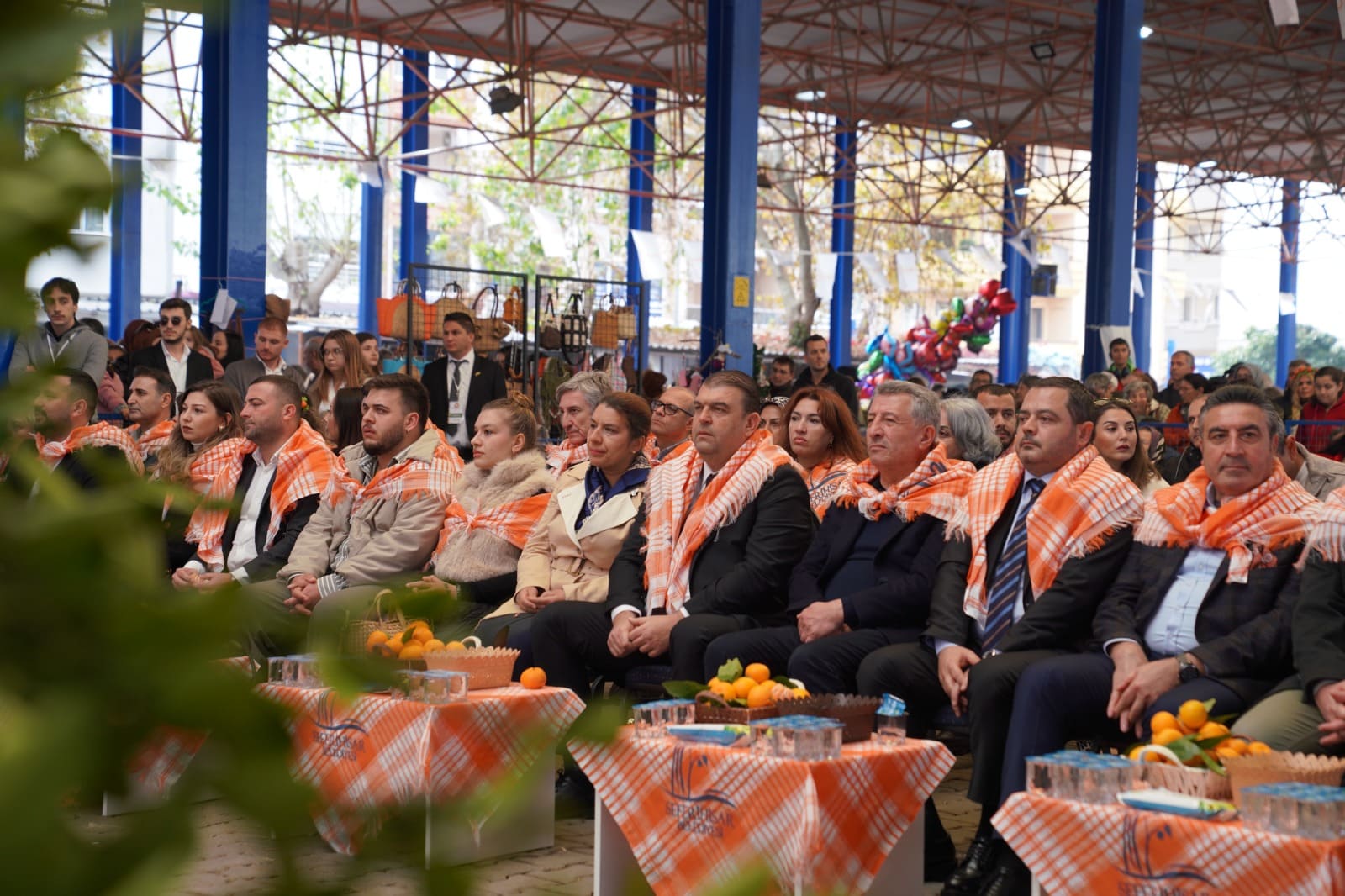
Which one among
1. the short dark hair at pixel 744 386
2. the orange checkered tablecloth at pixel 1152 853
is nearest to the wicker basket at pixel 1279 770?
the orange checkered tablecloth at pixel 1152 853

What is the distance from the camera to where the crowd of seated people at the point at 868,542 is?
12.3 ft

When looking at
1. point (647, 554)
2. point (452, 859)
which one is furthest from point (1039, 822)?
point (452, 859)

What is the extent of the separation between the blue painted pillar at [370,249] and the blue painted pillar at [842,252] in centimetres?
733

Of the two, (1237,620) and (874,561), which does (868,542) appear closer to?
(874,561)

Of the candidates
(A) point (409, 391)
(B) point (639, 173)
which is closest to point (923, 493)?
(A) point (409, 391)

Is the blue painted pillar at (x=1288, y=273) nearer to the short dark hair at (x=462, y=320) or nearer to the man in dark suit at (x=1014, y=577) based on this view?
the short dark hair at (x=462, y=320)

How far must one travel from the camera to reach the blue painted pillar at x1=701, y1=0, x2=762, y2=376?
1209cm

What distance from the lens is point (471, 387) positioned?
9.67 metres

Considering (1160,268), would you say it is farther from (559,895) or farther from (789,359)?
(559,895)

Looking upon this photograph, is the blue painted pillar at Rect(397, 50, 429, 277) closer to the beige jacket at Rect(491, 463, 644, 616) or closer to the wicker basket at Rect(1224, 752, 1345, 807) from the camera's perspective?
the beige jacket at Rect(491, 463, 644, 616)

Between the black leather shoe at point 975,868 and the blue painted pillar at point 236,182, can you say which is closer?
the black leather shoe at point 975,868

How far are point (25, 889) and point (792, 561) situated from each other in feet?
15.0

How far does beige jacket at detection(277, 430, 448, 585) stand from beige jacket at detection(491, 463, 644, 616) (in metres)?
0.35

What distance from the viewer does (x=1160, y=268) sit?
3953 centimetres
